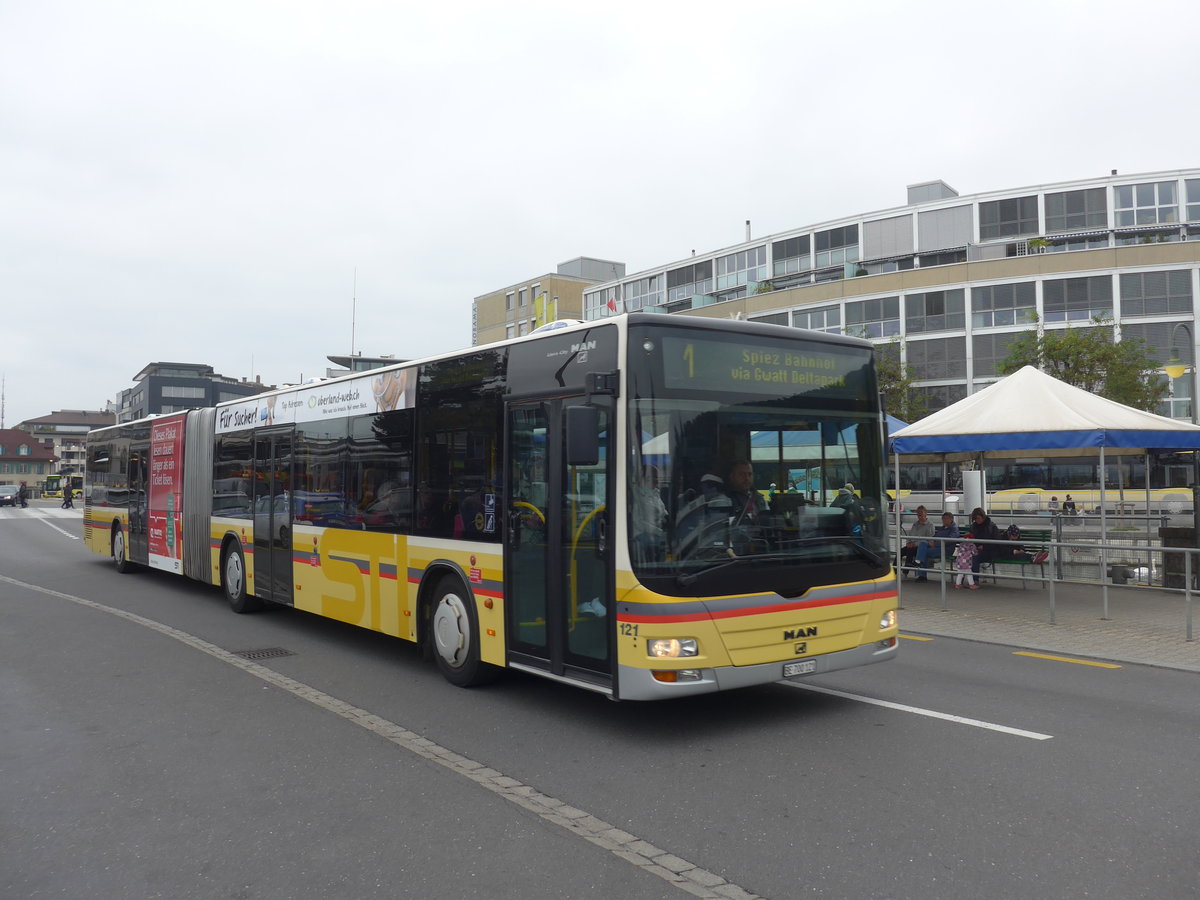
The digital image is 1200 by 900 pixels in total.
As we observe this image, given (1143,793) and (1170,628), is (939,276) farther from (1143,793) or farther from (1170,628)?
(1143,793)

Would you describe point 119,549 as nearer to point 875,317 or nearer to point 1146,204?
point 875,317

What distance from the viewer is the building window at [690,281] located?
6875 centimetres

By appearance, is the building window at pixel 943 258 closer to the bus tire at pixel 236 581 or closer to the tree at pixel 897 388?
the tree at pixel 897 388

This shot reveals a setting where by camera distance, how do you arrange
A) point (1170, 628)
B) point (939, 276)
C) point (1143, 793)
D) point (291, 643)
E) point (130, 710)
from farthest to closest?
point (939, 276), point (1170, 628), point (291, 643), point (130, 710), point (1143, 793)

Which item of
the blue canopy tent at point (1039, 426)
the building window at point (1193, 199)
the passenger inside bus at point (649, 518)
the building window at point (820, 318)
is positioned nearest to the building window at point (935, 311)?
the building window at point (820, 318)

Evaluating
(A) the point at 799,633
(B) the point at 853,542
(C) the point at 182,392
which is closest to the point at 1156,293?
(B) the point at 853,542

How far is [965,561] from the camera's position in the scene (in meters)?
14.3

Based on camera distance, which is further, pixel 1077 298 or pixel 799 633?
pixel 1077 298

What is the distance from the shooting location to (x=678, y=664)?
5875 mm

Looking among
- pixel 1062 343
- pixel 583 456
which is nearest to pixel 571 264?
pixel 1062 343

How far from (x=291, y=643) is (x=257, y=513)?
220cm

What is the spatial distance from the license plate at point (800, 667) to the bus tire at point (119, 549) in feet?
48.2

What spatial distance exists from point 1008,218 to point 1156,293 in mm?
9303

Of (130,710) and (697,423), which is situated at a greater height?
(697,423)
